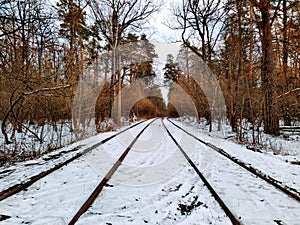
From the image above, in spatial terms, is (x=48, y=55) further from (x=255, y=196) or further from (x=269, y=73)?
(x=269, y=73)

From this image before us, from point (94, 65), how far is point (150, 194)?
35.3 ft

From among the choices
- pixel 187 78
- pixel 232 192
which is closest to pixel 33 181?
pixel 232 192

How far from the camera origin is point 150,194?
3953 mm

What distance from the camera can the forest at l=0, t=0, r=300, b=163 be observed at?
8312 mm

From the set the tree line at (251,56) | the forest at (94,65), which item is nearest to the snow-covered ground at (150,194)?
the forest at (94,65)

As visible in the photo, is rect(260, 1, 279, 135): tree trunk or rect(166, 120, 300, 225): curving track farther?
rect(260, 1, 279, 135): tree trunk

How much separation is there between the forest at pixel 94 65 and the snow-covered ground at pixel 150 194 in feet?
10.7

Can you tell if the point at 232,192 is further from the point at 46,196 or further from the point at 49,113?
the point at 49,113

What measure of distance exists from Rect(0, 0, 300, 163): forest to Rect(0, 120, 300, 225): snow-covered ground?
128 inches

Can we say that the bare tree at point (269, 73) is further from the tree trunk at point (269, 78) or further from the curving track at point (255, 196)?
the curving track at point (255, 196)

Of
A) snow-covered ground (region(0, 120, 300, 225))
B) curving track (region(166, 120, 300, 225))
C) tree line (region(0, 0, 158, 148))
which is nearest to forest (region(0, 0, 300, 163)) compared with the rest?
tree line (region(0, 0, 158, 148))

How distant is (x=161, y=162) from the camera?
6.29 m

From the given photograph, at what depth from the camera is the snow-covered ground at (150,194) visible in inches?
122

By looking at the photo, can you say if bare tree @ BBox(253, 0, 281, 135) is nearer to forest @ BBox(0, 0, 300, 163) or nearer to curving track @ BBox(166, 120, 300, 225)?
forest @ BBox(0, 0, 300, 163)
